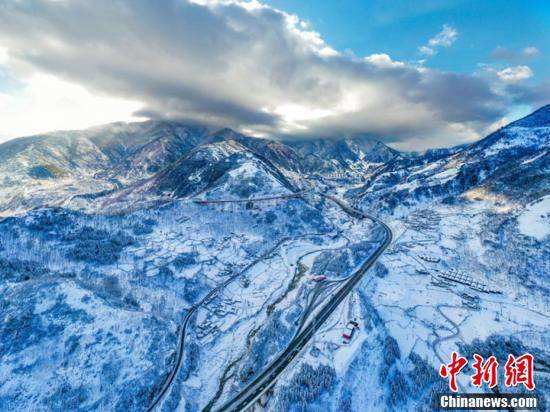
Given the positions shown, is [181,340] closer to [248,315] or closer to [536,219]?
[248,315]

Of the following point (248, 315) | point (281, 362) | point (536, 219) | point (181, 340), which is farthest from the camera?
point (536, 219)

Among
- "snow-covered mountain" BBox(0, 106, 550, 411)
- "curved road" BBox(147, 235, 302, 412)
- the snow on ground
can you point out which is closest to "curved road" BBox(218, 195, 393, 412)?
"snow-covered mountain" BBox(0, 106, 550, 411)

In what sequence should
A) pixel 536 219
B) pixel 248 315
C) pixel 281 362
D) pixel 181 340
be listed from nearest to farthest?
pixel 281 362, pixel 181 340, pixel 248 315, pixel 536 219

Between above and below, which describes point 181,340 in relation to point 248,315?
below

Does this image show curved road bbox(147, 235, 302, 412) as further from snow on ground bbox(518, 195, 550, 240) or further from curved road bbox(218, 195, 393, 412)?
snow on ground bbox(518, 195, 550, 240)

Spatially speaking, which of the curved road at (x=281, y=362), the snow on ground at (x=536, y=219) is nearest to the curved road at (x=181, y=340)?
the curved road at (x=281, y=362)

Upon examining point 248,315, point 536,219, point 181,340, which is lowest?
point 181,340

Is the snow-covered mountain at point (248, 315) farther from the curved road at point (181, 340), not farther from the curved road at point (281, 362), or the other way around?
the curved road at point (281, 362)

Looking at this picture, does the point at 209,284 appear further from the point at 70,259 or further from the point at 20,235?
the point at 20,235

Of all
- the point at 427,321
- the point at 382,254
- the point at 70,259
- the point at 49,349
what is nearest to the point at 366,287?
the point at 427,321

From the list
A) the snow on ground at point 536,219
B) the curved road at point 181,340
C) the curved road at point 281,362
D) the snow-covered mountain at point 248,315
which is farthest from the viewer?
the snow on ground at point 536,219

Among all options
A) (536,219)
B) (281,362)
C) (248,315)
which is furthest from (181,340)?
(536,219)

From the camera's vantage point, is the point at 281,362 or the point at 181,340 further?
the point at 181,340
